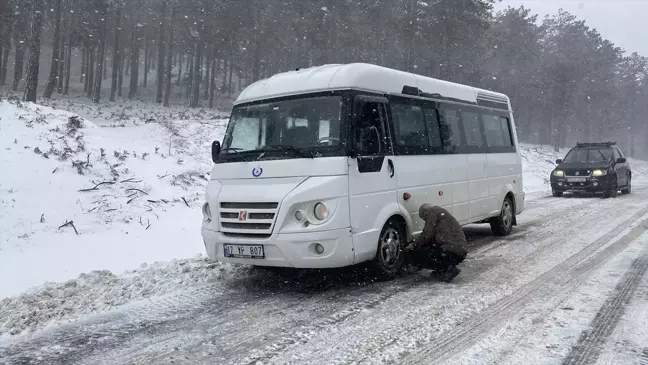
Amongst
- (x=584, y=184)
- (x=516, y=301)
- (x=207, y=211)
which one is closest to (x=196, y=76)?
(x=584, y=184)

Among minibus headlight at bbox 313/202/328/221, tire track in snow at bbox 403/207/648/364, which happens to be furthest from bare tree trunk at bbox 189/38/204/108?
minibus headlight at bbox 313/202/328/221

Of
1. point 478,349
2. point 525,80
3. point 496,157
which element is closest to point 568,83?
point 525,80

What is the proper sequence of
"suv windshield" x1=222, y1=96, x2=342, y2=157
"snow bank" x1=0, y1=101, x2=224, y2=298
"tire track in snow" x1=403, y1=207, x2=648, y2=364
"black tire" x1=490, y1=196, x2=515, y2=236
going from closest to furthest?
"tire track in snow" x1=403, y1=207, x2=648, y2=364 < "suv windshield" x1=222, y1=96, x2=342, y2=157 < "snow bank" x1=0, y1=101, x2=224, y2=298 < "black tire" x1=490, y1=196, x2=515, y2=236

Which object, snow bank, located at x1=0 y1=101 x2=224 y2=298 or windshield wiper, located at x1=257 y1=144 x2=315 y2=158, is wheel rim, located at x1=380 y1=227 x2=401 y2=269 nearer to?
windshield wiper, located at x1=257 y1=144 x2=315 y2=158

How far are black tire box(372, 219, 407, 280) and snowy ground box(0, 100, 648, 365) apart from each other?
9.2 inches

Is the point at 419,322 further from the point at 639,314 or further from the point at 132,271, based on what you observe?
the point at 132,271

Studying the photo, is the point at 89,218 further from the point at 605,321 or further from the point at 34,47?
the point at 34,47

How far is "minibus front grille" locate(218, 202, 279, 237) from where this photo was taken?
5.57 metres

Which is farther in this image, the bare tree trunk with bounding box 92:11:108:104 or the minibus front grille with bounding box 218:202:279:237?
the bare tree trunk with bounding box 92:11:108:104

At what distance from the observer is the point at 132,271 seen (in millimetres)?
6938

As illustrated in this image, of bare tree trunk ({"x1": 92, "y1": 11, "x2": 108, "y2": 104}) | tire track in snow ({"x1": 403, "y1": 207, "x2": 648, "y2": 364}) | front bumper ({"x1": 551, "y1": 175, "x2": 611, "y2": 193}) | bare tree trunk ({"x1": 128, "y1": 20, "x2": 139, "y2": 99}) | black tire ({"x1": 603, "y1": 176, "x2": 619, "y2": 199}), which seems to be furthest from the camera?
bare tree trunk ({"x1": 128, "y1": 20, "x2": 139, "y2": 99})

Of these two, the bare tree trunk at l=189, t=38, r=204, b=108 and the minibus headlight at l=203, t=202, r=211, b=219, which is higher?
the bare tree trunk at l=189, t=38, r=204, b=108

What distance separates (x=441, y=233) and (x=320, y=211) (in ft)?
6.22

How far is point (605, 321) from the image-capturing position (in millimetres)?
4730
